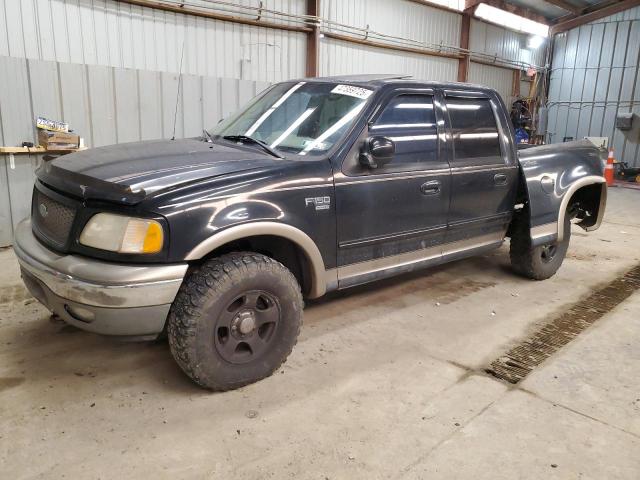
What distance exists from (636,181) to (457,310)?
11.4 metres

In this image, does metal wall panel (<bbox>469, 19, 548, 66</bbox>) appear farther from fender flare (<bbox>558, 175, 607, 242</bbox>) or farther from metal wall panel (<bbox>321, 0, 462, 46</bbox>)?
fender flare (<bbox>558, 175, 607, 242</bbox>)

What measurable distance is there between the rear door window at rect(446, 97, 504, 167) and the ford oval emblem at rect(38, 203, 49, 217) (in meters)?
2.73

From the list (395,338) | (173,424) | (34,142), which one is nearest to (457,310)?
(395,338)

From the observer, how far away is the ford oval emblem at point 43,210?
2.74m

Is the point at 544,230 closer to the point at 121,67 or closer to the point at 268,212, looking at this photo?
the point at 268,212

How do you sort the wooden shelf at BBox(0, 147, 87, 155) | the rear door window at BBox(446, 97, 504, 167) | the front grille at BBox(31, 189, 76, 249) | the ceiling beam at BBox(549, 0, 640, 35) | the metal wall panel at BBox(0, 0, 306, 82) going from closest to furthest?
the front grille at BBox(31, 189, 76, 249)
the rear door window at BBox(446, 97, 504, 167)
the wooden shelf at BBox(0, 147, 87, 155)
the metal wall panel at BBox(0, 0, 306, 82)
the ceiling beam at BBox(549, 0, 640, 35)

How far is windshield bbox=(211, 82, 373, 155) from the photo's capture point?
314 centimetres

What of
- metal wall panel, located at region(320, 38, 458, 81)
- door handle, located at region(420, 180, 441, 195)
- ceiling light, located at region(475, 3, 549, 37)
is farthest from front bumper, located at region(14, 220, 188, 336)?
ceiling light, located at region(475, 3, 549, 37)

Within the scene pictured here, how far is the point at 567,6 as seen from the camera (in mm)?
13500

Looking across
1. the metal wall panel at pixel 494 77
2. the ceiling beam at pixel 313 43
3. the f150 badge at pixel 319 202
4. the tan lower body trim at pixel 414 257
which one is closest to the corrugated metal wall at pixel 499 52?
the metal wall panel at pixel 494 77

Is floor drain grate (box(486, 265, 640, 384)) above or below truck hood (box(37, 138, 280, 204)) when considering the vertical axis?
below

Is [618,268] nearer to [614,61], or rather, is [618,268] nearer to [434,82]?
[434,82]

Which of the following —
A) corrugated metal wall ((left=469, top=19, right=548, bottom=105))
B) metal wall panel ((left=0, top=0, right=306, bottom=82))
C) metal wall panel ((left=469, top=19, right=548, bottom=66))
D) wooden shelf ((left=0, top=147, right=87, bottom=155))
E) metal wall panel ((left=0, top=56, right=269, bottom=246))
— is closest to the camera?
wooden shelf ((left=0, top=147, right=87, bottom=155))

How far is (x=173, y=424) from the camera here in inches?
96.1
